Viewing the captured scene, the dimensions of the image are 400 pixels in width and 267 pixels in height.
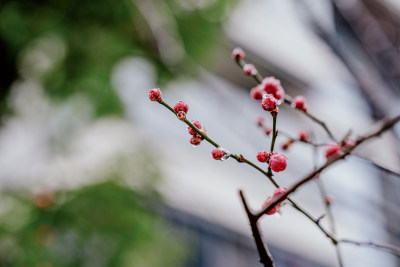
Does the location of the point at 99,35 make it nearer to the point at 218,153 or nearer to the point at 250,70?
the point at 250,70

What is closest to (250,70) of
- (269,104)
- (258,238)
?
(269,104)

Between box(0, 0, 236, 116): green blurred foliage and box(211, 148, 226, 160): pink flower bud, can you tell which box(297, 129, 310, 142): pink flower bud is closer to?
box(211, 148, 226, 160): pink flower bud

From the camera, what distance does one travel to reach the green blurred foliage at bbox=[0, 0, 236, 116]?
1.78m

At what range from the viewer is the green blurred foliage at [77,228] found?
1.72 meters

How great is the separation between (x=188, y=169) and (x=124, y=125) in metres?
1.44

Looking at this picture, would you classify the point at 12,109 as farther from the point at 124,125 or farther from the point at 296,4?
the point at 296,4

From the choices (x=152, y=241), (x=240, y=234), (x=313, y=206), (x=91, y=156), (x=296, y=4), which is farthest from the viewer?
(x=313, y=206)

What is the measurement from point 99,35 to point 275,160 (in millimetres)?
1735

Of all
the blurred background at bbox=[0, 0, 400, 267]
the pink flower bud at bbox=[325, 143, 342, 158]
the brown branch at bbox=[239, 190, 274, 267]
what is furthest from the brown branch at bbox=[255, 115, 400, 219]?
the blurred background at bbox=[0, 0, 400, 267]

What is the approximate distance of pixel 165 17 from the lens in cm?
203

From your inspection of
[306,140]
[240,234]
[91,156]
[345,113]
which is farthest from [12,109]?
[345,113]

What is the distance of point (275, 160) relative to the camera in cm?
40

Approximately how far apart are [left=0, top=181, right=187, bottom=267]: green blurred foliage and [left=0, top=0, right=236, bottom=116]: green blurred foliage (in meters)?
0.48

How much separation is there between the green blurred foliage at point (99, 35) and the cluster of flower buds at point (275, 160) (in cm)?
162
